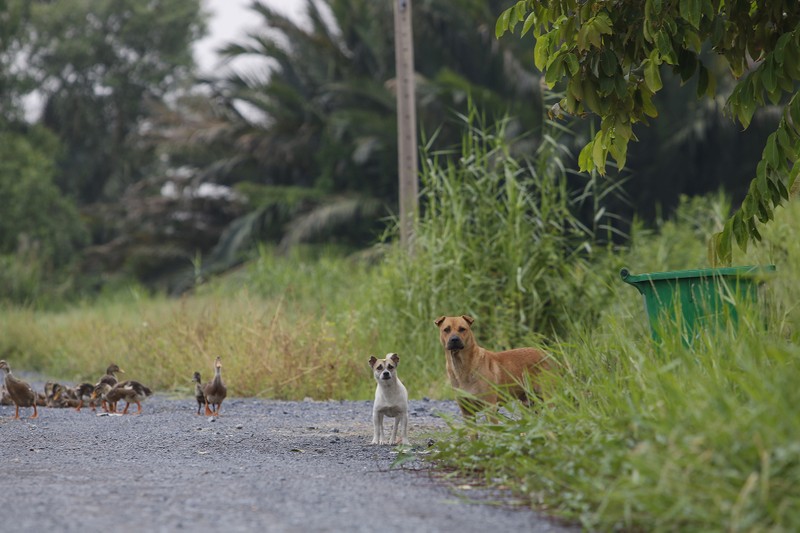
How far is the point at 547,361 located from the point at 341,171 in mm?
20476

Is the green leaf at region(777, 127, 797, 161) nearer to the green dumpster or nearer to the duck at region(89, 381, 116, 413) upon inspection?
the green dumpster

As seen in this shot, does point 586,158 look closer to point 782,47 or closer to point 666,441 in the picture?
point 782,47

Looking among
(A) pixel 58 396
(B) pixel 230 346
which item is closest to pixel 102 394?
(A) pixel 58 396

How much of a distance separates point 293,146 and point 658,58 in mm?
21959

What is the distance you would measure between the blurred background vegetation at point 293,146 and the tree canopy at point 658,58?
44.2 feet

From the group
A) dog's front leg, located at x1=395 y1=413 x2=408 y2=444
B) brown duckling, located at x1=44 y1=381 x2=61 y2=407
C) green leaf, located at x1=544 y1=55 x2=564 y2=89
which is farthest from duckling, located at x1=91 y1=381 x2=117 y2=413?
green leaf, located at x1=544 y1=55 x2=564 y2=89

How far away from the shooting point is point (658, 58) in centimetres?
564

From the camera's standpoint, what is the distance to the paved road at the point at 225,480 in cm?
422

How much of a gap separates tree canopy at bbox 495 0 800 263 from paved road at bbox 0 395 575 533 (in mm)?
2135

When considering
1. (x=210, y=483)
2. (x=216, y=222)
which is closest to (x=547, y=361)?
(x=210, y=483)

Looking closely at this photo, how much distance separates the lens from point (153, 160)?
38719 millimetres

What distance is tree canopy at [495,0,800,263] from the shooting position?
5289mm

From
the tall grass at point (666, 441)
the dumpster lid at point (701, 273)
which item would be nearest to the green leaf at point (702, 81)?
the dumpster lid at point (701, 273)

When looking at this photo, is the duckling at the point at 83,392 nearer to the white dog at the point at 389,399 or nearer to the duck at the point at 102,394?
the duck at the point at 102,394
